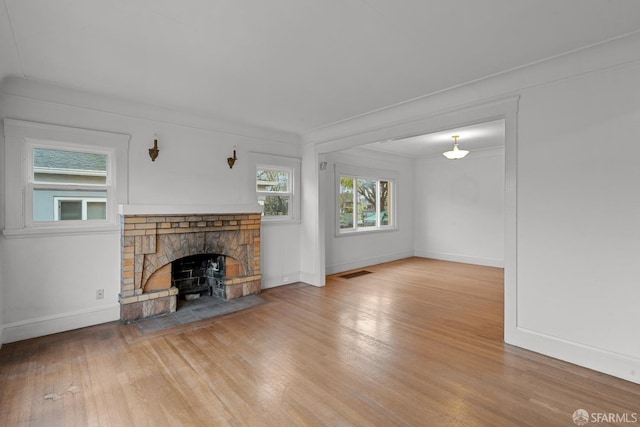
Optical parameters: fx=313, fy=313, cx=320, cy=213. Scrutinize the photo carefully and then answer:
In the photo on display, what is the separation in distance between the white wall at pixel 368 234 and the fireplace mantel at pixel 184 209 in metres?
1.42

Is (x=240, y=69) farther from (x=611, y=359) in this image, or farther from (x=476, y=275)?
(x=476, y=275)

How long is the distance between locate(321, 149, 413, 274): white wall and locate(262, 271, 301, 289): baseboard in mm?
892

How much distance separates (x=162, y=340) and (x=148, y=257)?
3.68ft

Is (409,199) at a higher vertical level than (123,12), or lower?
lower

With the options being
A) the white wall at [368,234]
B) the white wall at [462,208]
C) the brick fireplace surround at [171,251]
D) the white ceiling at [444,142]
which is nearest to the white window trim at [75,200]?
the brick fireplace surround at [171,251]

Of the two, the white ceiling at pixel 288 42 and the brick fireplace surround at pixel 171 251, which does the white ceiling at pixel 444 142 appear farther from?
the brick fireplace surround at pixel 171 251

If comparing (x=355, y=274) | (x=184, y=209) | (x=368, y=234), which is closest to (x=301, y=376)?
(x=184, y=209)

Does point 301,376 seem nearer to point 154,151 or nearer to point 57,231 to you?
point 57,231

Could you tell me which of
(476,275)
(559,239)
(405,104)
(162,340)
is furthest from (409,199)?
(162,340)

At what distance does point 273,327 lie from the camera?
361 centimetres

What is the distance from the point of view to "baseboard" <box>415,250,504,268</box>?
6.94m

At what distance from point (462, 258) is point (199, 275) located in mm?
5917

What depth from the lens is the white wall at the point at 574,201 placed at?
8.15 ft

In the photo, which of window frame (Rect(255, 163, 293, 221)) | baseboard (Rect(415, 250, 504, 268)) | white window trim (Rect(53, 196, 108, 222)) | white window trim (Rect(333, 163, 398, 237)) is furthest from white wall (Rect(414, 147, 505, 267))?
white window trim (Rect(53, 196, 108, 222))
